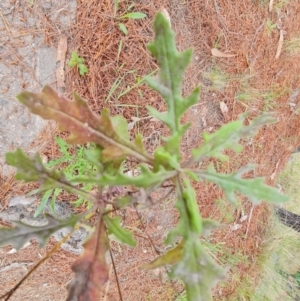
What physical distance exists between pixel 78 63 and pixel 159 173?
A: 1.27m

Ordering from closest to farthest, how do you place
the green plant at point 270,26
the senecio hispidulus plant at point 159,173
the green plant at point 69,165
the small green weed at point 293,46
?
the senecio hispidulus plant at point 159,173 < the green plant at point 69,165 < the green plant at point 270,26 < the small green weed at point 293,46

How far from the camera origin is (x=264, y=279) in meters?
3.02

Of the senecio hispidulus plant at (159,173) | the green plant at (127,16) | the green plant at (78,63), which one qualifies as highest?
the green plant at (127,16)

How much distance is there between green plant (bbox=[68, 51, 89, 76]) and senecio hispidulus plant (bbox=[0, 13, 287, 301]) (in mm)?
1059

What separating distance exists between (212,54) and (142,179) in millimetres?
1648

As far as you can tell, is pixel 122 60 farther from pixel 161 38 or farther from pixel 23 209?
pixel 161 38

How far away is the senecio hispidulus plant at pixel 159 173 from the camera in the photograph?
3.02 ft

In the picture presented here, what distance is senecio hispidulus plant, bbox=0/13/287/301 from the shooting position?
921mm

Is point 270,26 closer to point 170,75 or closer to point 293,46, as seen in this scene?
point 293,46

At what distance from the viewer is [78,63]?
2002mm

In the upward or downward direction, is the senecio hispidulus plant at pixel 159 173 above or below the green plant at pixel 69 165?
above

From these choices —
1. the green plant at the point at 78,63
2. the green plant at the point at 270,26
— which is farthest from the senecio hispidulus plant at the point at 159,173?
the green plant at the point at 270,26

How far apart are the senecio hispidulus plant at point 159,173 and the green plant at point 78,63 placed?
1059 mm

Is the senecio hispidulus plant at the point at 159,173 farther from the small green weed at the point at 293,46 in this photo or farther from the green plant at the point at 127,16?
the small green weed at the point at 293,46
